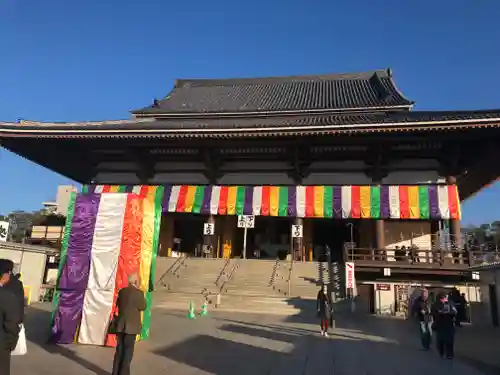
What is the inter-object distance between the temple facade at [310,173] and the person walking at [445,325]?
8421mm

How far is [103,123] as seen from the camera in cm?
2150

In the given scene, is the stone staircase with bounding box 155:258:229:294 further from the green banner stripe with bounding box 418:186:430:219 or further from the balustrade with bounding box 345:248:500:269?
the green banner stripe with bounding box 418:186:430:219

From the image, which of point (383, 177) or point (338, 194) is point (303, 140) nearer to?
point (338, 194)

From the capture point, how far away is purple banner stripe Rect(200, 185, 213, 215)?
20.3 metres

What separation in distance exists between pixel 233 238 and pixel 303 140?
7735mm

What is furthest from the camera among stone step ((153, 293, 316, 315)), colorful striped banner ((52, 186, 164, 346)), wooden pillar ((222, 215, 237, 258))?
wooden pillar ((222, 215, 237, 258))

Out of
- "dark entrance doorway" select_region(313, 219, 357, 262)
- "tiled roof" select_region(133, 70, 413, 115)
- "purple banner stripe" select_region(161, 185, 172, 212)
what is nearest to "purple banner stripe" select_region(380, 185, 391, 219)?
"dark entrance doorway" select_region(313, 219, 357, 262)

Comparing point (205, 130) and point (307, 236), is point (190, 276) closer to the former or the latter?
point (205, 130)

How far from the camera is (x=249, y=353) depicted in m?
7.24

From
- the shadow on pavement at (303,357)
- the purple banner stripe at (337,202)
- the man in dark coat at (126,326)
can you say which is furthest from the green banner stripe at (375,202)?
the man in dark coat at (126,326)

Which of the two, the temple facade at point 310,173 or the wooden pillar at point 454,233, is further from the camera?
the wooden pillar at point 454,233

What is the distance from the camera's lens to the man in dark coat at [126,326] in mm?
5074

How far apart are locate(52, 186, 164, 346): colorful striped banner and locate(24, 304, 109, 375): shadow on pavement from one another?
0.40 meters

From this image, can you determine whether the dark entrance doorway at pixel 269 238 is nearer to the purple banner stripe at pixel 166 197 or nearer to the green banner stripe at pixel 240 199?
the green banner stripe at pixel 240 199
